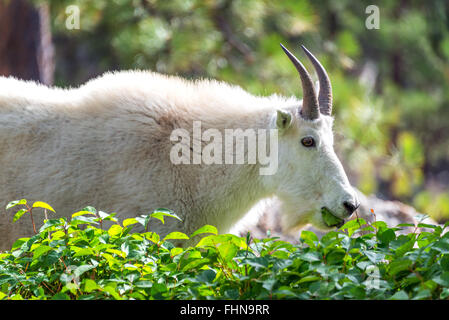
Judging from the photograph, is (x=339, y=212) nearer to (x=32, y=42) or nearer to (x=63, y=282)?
(x=63, y=282)

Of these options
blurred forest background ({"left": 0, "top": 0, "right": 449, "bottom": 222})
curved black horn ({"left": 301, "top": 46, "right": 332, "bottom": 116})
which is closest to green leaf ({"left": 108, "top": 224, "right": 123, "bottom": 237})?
curved black horn ({"left": 301, "top": 46, "right": 332, "bottom": 116})

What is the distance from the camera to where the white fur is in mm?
4781

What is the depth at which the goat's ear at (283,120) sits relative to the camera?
15.6 ft

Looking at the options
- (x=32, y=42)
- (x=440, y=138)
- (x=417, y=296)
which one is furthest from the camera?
(x=440, y=138)

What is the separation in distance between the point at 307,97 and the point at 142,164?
4.64 feet

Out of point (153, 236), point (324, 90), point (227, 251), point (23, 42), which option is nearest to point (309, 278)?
point (227, 251)

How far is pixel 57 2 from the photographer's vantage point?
9.77 meters

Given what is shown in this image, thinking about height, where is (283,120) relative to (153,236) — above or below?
above

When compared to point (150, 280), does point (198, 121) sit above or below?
above

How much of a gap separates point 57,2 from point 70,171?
5775 millimetres

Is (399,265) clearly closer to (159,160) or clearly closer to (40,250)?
(40,250)

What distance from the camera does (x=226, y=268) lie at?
9.89 feet
